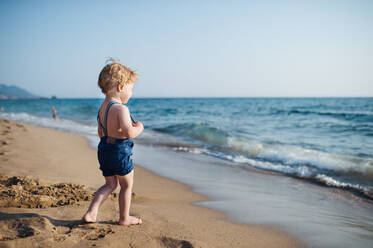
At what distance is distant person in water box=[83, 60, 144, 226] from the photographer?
2197mm

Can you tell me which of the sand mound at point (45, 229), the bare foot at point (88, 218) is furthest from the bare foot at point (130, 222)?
the bare foot at point (88, 218)

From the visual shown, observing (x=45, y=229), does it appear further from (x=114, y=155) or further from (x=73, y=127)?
(x=73, y=127)

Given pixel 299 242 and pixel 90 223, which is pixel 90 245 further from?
pixel 299 242

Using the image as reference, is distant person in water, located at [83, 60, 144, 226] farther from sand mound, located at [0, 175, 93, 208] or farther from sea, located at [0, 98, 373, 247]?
sea, located at [0, 98, 373, 247]

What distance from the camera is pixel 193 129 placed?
38.8 feet

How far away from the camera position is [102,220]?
2.38 meters

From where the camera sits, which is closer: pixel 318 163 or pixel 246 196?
pixel 246 196

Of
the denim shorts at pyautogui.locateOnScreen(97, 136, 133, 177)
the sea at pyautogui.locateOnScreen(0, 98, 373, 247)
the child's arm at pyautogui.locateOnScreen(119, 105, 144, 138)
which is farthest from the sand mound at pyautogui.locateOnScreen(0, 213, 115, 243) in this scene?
the sea at pyautogui.locateOnScreen(0, 98, 373, 247)

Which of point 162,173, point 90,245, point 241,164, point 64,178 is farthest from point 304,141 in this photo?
point 90,245

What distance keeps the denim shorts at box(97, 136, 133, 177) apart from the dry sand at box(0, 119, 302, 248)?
520 mm

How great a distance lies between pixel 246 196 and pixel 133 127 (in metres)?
2.20

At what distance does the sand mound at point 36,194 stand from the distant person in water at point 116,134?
70cm

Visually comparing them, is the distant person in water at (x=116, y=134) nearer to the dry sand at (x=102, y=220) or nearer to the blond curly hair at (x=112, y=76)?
the blond curly hair at (x=112, y=76)

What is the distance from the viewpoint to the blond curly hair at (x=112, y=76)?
2.28 m
